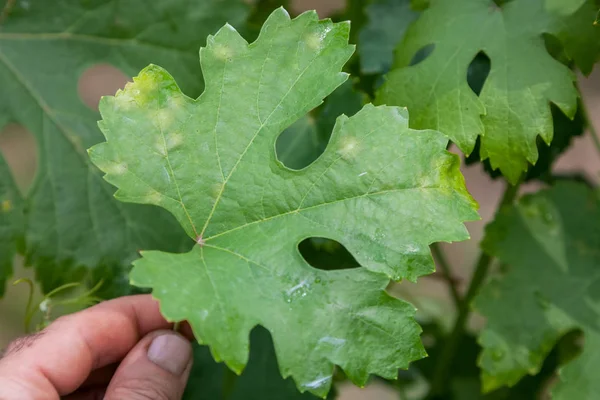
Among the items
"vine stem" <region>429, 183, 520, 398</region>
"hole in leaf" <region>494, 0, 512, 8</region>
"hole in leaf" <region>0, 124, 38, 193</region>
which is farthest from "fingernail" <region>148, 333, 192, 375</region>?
"hole in leaf" <region>0, 124, 38, 193</region>

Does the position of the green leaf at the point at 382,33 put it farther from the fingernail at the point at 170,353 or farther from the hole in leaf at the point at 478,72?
the fingernail at the point at 170,353

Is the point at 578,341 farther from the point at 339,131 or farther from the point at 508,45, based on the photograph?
the point at 339,131

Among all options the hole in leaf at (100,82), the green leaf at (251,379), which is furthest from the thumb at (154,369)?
the hole in leaf at (100,82)

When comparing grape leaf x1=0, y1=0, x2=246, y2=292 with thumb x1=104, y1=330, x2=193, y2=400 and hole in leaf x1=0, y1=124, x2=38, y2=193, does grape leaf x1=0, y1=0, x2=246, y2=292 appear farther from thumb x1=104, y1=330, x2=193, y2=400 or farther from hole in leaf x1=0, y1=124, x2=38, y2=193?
hole in leaf x1=0, y1=124, x2=38, y2=193

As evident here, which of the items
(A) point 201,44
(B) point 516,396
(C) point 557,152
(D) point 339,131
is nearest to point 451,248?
(B) point 516,396

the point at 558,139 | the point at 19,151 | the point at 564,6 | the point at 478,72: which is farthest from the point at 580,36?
the point at 19,151
